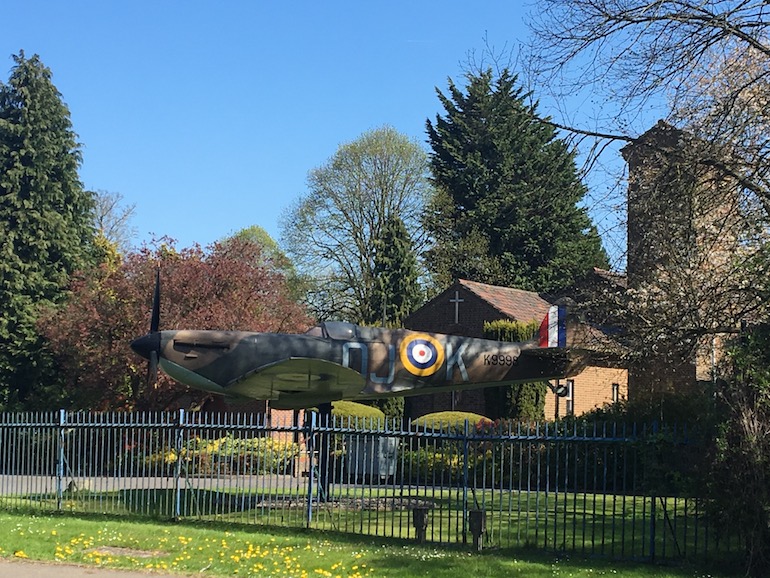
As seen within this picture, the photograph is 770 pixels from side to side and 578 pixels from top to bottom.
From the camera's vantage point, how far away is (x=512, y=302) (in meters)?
31.6

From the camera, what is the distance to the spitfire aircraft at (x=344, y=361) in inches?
584

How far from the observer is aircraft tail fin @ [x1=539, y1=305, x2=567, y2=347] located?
16.7 m

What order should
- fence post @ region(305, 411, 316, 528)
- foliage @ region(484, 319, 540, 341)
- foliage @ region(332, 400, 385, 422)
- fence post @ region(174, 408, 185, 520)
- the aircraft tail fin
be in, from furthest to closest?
foliage @ region(484, 319, 540, 341) → foliage @ region(332, 400, 385, 422) → the aircraft tail fin → fence post @ region(174, 408, 185, 520) → fence post @ region(305, 411, 316, 528)

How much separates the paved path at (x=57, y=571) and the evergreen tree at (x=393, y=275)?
32.3 metres

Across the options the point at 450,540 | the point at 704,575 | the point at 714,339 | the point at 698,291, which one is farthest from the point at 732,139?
the point at 450,540

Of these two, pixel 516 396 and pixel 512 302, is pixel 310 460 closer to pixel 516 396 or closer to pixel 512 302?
pixel 516 396

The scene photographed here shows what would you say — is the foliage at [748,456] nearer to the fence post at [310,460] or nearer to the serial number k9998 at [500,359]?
the fence post at [310,460]

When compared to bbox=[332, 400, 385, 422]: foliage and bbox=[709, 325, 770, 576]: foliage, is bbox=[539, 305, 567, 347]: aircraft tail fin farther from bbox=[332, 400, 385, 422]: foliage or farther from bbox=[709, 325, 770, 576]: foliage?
bbox=[332, 400, 385, 422]: foliage

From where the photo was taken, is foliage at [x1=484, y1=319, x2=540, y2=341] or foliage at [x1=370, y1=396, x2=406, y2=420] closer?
foliage at [x1=484, y1=319, x2=540, y2=341]

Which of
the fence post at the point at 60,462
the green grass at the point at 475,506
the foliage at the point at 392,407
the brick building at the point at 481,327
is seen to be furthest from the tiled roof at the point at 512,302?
the fence post at the point at 60,462

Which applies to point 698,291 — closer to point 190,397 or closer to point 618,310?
point 618,310

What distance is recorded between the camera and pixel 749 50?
11.5 m

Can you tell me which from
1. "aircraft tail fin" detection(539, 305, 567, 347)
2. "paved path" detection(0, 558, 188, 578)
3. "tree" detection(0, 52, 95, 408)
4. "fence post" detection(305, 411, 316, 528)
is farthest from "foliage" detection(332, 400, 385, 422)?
"paved path" detection(0, 558, 188, 578)

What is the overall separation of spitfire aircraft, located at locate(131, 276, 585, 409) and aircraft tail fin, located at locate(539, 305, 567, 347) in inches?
0.8
